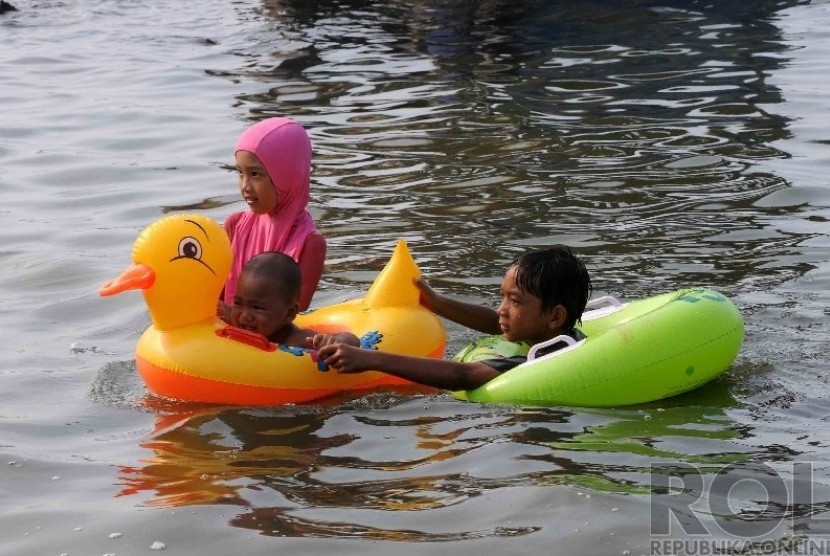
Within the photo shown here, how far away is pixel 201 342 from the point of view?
5.38 m

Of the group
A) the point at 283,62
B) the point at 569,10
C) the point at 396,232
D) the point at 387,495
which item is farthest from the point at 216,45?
A: the point at 387,495

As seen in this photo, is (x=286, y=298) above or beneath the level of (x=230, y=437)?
above

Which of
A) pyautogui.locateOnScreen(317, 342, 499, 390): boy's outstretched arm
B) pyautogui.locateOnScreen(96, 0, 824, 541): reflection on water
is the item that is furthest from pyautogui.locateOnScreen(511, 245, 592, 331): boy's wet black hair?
pyautogui.locateOnScreen(96, 0, 824, 541): reflection on water

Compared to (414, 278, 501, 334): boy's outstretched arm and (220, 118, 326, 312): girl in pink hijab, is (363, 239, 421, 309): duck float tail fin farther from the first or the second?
(220, 118, 326, 312): girl in pink hijab

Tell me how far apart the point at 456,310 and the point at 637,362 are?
1.05 m

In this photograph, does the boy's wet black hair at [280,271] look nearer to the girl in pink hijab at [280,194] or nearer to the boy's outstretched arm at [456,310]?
the girl in pink hijab at [280,194]

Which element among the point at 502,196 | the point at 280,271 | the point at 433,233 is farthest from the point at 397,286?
the point at 502,196

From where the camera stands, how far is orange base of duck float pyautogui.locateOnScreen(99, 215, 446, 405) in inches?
211

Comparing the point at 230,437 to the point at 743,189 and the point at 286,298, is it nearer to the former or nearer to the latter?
the point at 286,298

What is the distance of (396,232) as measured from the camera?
26.8 feet

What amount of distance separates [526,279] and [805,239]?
3.14 meters

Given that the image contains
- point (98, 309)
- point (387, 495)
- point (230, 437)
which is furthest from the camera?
point (98, 309)

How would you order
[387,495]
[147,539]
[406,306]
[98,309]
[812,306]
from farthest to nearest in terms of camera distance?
[98,309] → [812,306] → [406,306] → [387,495] → [147,539]

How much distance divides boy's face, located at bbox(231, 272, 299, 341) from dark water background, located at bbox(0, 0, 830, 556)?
387 millimetres
